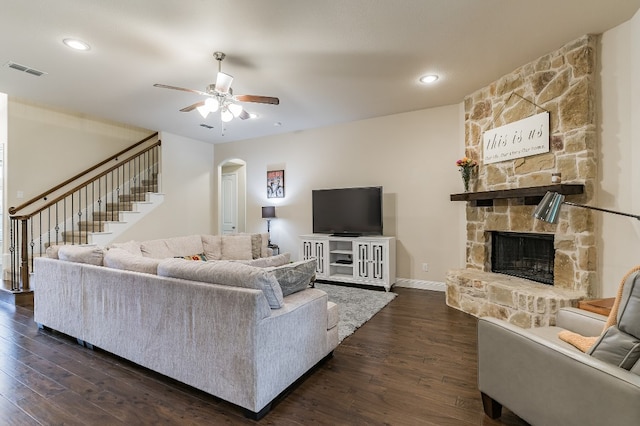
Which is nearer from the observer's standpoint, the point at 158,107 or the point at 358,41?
the point at 358,41

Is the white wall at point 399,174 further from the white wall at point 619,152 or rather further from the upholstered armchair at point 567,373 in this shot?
the upholstered armchair at point 567,373

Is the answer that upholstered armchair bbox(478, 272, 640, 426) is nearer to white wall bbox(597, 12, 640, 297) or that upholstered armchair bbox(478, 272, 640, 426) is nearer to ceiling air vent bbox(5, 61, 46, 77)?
white wall bbox(597, 12, 640, 297)

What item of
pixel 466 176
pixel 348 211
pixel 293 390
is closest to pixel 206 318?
pixel 293 390

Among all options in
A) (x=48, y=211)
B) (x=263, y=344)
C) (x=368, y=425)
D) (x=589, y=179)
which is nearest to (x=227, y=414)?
(x=263, y=344)

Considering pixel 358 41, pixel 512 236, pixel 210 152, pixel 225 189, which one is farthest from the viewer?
pixel 225 189

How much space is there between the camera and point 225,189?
841cm

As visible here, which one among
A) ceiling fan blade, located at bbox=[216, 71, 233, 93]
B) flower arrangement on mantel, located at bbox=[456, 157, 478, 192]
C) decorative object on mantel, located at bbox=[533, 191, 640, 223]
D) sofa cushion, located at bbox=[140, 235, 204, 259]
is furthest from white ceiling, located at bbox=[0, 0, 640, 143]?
sofa cushion, located at bbox=[140, 235, 204, 259]

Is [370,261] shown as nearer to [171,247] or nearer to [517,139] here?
[517,139]

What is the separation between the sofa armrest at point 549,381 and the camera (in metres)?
1.18

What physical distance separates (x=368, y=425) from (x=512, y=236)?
3.19 metres

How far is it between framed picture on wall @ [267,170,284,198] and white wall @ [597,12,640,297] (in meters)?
4.86

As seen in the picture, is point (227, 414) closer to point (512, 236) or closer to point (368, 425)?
point (368, 425)

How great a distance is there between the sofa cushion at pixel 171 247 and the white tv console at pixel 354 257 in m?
1.79

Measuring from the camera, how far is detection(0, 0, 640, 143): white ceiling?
2.45 metres
